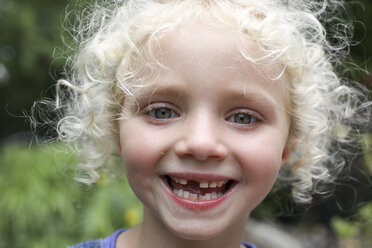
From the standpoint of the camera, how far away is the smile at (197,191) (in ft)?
4.41

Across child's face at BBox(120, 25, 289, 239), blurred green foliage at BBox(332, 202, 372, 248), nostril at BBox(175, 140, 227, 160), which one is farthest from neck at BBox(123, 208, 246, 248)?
blurred green foliage at BBox(332, 202, 372, 248)

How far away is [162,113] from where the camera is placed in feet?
4.56

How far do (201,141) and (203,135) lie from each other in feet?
0.07

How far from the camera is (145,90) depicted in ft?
4.59

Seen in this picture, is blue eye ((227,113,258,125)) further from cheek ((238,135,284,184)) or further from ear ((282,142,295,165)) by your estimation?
ear ((282,142,295,165))

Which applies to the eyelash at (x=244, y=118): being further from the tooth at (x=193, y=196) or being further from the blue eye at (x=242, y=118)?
the tooth at (x=193, y=196)

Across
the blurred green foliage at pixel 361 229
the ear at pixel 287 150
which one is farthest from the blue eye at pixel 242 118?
the blurred green foliage at pixel 361 229

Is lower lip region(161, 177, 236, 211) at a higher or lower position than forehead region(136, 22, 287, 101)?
lower

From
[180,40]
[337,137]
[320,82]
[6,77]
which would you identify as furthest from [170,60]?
[6,77]

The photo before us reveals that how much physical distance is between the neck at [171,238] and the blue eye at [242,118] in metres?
0.38

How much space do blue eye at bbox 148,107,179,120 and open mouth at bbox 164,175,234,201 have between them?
184 millimetres

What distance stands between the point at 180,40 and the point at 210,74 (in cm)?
15

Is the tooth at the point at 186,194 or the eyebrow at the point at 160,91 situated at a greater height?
the eyebrow at the point at 160,91

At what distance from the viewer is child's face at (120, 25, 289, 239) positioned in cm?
131
